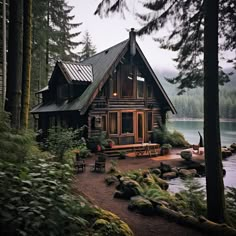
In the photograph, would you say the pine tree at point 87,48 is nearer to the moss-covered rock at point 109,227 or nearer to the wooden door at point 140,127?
the wooden door at point 140,127

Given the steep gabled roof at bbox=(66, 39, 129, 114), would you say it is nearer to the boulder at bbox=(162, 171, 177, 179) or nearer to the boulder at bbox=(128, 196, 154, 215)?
the boulder at bbox=(162, 171, 177, 179)

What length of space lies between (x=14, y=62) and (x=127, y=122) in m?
11.5

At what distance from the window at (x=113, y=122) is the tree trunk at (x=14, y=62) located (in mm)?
10553

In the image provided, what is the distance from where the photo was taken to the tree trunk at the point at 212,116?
4523mm

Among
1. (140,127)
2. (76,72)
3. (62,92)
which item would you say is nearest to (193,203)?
(140,127)

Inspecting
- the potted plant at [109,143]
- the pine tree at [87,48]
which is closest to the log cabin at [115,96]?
the potted plant at [109,143]

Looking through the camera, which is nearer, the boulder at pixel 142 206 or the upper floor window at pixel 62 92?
the boulder at pixel 142 206

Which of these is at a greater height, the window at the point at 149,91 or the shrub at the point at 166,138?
the window at the point at 149,91

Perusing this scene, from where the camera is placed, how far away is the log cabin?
46.3 feet

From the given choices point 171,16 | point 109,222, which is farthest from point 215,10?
point 109,222

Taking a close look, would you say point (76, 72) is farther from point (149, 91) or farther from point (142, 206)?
point (142, 206)

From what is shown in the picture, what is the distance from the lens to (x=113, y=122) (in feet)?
48.8

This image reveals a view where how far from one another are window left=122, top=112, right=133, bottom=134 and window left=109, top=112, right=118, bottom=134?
0.60 metres

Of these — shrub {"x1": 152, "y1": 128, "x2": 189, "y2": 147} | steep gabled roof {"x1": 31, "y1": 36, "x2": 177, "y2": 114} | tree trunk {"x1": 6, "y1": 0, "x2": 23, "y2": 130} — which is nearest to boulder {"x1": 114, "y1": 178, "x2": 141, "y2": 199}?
tree trunk {"x1": 6, "y1": 0, "x2": 23, "y2": 130}
